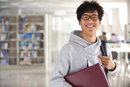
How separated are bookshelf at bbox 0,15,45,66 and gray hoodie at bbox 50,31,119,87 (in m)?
7.61

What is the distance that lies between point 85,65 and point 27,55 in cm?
788

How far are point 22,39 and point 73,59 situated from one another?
25.9 feet

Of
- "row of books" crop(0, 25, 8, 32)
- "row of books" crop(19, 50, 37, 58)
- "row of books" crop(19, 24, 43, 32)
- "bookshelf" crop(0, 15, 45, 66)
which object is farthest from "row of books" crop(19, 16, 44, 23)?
"row of books" crop(19, 50, 37, 58)

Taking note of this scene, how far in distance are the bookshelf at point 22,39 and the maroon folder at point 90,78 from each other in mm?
7715

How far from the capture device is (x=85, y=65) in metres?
1.33

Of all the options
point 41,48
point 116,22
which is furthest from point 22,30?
point 116,22

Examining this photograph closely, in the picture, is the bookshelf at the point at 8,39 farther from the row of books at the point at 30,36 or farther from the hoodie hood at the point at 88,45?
the hoodie hood at the point at 88,45

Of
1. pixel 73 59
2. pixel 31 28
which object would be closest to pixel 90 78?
pixel 73 59

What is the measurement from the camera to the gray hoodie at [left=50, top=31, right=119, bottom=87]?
1293 millimetres

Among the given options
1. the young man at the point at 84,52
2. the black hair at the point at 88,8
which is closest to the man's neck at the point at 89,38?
the young man at the point at 84,52

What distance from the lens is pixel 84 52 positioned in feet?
4.41

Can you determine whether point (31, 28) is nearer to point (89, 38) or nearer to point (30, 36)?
point (30, 36)

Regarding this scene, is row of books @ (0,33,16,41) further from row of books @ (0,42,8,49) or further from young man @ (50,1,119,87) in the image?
young man @ (50,1,119,87)

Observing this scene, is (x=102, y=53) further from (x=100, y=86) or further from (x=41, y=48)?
(x=41, y=48)
